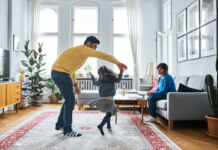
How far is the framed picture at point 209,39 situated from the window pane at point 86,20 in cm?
352

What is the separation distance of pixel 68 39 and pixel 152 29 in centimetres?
260

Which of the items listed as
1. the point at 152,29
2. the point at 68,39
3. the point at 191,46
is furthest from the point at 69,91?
the point at 152,29

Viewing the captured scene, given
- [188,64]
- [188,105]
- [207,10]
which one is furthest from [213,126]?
[207,10]

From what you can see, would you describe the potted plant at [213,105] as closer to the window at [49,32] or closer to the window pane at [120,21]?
the window pane at [120,21]

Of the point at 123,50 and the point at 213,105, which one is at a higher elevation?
the point at 123,50

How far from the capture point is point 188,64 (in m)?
4.07

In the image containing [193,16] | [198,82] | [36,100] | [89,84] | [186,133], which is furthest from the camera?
[89,84]

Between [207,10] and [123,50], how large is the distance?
3.14 metres

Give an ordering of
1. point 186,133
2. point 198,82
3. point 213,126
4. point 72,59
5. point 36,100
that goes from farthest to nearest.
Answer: point 36,100
point 198,82
point 186,133
point 213,126
point 72,59

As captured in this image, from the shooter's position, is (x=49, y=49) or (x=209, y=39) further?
(x=49, y=49)

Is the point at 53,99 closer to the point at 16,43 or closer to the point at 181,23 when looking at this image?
the point at 16,43

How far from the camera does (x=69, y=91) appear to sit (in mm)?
2332

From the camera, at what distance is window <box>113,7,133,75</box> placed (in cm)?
615

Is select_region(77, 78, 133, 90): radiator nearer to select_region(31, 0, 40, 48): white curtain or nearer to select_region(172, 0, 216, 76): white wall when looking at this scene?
select_region(172, 0, 216, 76): white wall
